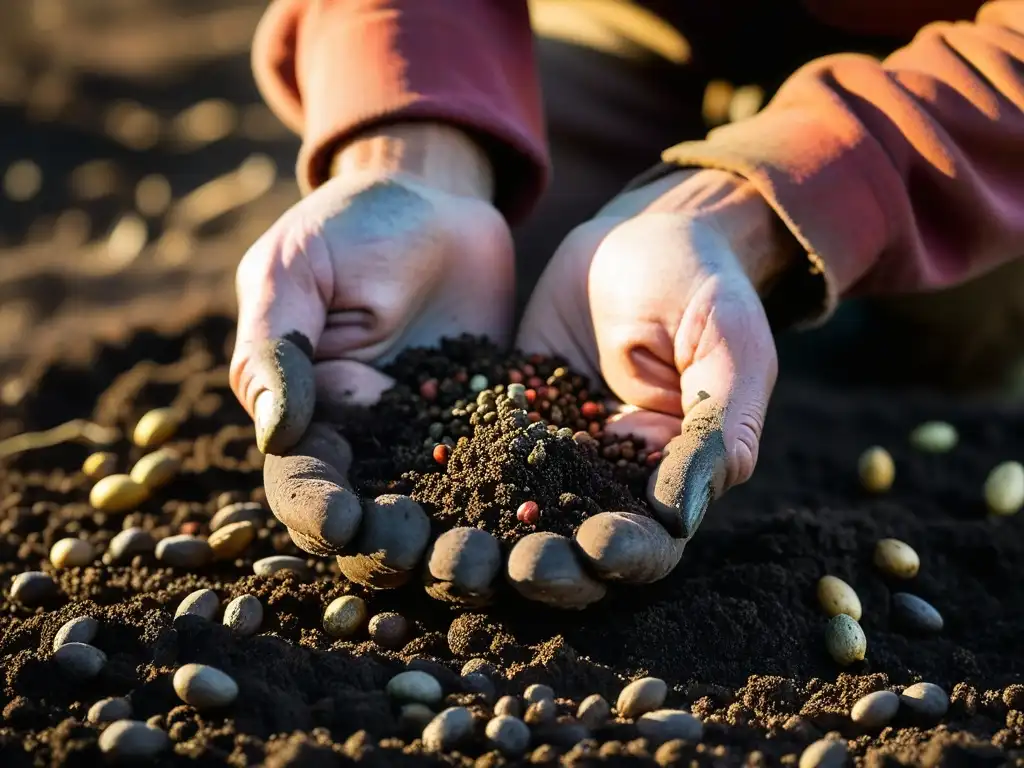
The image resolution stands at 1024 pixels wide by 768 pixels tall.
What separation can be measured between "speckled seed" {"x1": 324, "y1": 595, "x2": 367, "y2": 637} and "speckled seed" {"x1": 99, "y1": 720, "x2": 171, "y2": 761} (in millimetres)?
290

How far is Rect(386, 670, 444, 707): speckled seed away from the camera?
46.9 inches

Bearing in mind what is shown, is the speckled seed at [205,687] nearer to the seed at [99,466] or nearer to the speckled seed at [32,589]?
the speckled seed at [32,589]

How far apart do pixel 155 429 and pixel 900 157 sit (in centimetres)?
141

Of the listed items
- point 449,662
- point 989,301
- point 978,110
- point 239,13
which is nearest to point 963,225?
point 978,110

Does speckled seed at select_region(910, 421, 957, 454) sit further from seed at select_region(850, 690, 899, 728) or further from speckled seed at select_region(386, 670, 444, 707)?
speckled seed at select_region(386, 670, 444, 707)

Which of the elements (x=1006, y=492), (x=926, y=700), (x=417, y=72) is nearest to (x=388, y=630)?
(x=926, y=700)

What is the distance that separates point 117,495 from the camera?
180cm

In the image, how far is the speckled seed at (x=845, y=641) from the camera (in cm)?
136

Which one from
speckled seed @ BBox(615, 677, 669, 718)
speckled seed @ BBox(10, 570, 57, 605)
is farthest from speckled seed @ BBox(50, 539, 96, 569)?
speckled seed @ BBox(615, 677, 669, 718)

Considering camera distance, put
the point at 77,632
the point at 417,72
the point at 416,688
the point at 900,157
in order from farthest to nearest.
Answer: the point at 417,72 → the point at 900,157 → the point at 77,632 → the point at 416,688

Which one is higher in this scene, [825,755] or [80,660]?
[825,755]

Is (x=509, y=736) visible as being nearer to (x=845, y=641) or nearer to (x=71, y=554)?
(x=845, y=641)

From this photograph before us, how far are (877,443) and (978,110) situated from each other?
813mm

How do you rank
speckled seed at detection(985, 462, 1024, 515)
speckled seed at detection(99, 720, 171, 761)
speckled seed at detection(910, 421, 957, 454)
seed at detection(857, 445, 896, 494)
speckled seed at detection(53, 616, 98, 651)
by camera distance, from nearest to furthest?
speckled seed at detection(99, 720, 171, 761)
speckled seed at detection(53, 616, 98, 651)
speckled seed at detection(985, 462, 1024, 515)
seed at detection(857, 445, 896, 494)
speckled seed at detection(910, 421, 957, 454)
